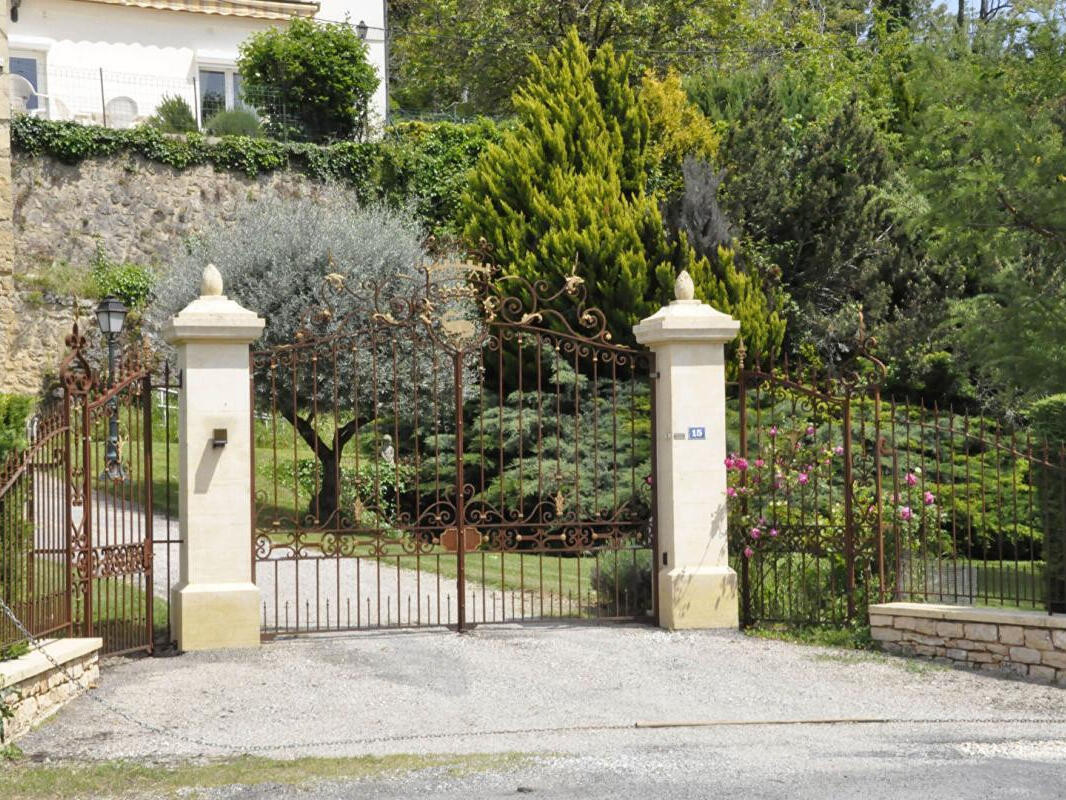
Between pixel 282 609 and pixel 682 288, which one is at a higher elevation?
pixel 682 288

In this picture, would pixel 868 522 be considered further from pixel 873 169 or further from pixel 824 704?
pixel 873 169

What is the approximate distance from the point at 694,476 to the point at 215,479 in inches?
148

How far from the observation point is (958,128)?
15812mm

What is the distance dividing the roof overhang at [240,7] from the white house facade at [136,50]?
0.9 inches

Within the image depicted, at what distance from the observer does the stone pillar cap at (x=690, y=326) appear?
10.8 metres

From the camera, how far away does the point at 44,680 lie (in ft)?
26.7

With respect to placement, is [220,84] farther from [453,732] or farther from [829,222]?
[453,732]

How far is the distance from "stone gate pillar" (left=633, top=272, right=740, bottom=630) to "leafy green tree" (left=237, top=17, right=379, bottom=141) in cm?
1804

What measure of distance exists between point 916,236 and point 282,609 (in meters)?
14.1

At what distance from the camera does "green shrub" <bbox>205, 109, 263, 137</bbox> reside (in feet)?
88.0

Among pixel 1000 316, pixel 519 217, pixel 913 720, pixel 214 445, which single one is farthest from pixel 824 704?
pixel 519 217

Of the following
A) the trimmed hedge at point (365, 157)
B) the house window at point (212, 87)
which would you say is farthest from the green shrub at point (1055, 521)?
the house window at point (212, 87)

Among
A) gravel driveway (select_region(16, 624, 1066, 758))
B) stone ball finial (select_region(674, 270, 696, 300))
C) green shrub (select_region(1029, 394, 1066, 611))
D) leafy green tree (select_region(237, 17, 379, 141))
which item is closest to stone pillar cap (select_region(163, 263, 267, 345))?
gravel driveway (select_region(16, 624, 1066, 758))

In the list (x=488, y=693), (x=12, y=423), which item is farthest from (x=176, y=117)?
(x=488, y=693)
